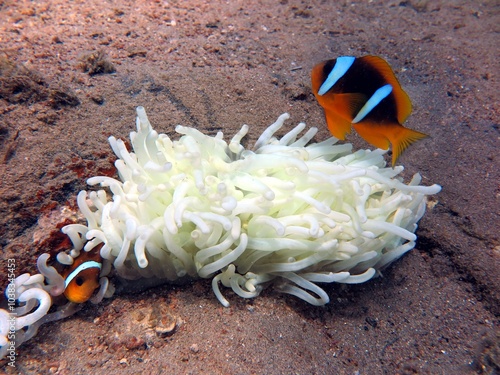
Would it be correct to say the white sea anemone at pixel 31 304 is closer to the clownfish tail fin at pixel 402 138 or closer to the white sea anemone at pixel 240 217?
the white sea anemone at pixel 240 217

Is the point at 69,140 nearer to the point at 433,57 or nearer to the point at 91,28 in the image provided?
the point at 91,28

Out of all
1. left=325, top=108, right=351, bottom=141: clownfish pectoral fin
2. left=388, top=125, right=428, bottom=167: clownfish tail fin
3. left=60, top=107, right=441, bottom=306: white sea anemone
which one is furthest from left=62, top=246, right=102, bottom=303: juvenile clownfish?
left=388, top=125, right=428, bottom=167: clownfish tail fin

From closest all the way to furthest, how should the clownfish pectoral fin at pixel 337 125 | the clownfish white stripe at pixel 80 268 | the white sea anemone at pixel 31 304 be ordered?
the white sea anemone at pixel 31 304 → the clownfish white stripe at pixel 80 268 → the clownfish pectoral fin at pixel 337 125

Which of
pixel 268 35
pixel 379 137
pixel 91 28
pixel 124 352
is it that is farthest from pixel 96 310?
pixel 268 35

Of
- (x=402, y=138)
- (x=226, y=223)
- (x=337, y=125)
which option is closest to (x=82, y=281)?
A: (x=226, y=223)

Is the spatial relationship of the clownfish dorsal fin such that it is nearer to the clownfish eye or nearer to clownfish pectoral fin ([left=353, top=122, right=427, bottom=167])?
clownfish pectoral fin ([left=353, top=122, right=427, bottom=167])

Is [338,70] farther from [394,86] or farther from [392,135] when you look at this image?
[392,135]

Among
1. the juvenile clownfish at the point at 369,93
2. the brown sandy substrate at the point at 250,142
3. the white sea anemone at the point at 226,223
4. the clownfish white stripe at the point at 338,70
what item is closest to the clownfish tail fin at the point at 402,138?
the juvenile clownfish at the point at 369,93
